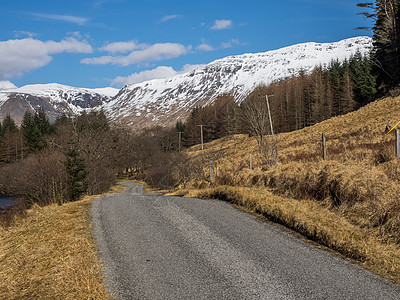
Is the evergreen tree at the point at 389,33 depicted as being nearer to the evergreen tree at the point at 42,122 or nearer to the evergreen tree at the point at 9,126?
the evergreen tree at the point at 42,122

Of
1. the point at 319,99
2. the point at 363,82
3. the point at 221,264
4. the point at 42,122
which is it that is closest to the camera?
the point at 221,264

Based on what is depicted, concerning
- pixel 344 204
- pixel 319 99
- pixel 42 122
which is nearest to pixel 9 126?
pixel 42 122

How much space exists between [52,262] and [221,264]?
3478 mm

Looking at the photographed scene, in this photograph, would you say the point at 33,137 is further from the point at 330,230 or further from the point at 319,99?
the point at 330,230

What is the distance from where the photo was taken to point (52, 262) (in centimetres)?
678

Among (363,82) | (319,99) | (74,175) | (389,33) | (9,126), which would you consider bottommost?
(74,175)

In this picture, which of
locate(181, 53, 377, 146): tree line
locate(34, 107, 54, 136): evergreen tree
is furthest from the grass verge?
locate(34, 107, 54, 136): evergreen tree

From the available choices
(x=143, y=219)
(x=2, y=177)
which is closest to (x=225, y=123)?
(x=2, y=177)

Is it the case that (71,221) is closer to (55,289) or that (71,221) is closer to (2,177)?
(55,289)

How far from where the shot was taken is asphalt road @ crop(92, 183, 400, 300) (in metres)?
5.03

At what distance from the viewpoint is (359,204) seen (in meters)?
8.80

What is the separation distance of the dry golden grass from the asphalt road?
13.6 inches

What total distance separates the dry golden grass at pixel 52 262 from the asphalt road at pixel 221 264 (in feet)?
1.13

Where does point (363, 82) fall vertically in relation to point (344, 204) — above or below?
above
